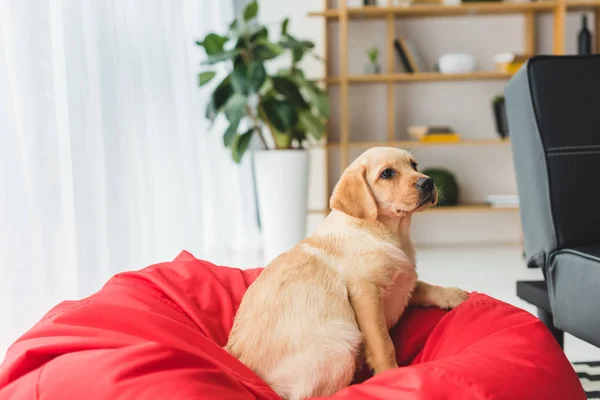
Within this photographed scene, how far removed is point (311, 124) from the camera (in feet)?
13.2

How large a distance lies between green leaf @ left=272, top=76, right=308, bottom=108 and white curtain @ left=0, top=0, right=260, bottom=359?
558mm

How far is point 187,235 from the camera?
3273mm

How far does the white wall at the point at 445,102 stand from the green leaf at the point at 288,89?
108 centimetres

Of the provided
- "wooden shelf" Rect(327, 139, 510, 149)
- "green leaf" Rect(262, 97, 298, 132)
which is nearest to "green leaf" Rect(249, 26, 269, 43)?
"green leaf" Rect(262, 97, 298, 132)

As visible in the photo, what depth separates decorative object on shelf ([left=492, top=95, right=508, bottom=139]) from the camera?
4773mm

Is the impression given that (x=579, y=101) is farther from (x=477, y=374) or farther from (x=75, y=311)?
(x=75, y=311)

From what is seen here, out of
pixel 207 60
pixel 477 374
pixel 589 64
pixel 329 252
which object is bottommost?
pixel 477 374

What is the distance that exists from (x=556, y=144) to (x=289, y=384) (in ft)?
3.34

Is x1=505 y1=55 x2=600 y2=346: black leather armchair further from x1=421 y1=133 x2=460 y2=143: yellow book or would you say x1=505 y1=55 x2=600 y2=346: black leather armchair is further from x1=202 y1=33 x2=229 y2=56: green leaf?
x1=421 y1=133 x2=460 y2=143: yellow book

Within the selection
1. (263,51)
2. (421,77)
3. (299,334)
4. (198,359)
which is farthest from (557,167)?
(421,77)

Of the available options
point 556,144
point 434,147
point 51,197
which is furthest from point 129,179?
point 434,147

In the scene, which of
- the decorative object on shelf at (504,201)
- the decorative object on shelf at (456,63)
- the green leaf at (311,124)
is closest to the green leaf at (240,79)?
the green leaf at (311,124)

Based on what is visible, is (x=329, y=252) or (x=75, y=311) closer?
(x=75, y=311)

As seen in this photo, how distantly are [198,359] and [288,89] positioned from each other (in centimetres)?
294
